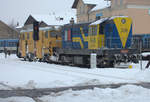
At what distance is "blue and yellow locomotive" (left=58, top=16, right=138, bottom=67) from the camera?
72.7ft

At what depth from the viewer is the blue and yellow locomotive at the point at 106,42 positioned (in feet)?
72.7

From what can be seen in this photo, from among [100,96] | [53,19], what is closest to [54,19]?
[53,19]

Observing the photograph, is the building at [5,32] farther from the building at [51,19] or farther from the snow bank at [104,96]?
the snow bank at [104,96]

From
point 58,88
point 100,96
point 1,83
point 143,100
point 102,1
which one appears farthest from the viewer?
point 102,1

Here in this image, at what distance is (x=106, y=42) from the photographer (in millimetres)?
23188

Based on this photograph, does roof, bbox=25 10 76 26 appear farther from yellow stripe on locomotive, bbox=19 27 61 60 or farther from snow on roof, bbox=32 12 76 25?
yellow stripe on locomotive, bbox=19 27 61 60

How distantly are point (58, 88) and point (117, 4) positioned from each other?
37006 millimetres

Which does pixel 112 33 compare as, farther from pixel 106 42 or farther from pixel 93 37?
pixel 93 37

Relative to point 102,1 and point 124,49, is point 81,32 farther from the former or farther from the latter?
point 102,1

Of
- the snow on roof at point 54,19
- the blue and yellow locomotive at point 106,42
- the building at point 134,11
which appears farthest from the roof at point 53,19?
the blue and yellow locomotive at point 106,42

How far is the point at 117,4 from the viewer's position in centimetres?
4766

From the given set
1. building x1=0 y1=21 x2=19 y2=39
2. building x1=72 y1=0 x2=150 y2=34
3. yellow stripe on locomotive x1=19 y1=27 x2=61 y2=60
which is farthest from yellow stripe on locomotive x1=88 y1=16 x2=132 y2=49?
building x1=0 y1=21 x2=19 y2=39

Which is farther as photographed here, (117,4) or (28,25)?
(28,25)

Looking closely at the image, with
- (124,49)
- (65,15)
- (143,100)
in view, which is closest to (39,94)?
(143,100)
